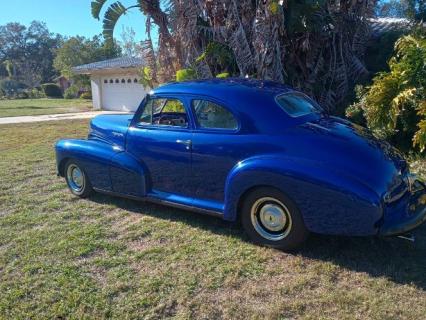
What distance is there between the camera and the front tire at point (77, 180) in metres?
5.77

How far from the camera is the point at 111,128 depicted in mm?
5465

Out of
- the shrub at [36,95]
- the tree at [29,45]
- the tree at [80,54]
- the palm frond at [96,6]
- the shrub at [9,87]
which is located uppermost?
the tree at [29,45]

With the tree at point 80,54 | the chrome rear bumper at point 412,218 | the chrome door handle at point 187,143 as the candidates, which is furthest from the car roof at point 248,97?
the tree at point 80,54

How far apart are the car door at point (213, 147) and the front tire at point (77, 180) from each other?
1.96 meters

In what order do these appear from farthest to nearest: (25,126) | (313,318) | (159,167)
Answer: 1. (25,126)
2. (159,167)
3. (313,318)

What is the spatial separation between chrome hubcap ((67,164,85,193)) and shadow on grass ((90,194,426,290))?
1872mm

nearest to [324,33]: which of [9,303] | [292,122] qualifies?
[292,122]

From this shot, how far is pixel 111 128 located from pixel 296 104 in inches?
95.0

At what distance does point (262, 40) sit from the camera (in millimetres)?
8562

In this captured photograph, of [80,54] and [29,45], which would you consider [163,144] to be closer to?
[80,54]

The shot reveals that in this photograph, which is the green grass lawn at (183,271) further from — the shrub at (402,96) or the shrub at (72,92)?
the shrub at (72,92)

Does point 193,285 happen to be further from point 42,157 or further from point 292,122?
point 42,157

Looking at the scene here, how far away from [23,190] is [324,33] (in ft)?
22.6

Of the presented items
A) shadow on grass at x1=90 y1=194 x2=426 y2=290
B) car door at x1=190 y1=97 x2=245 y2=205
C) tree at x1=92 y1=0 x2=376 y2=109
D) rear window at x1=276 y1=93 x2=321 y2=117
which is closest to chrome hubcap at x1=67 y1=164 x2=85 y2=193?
shadow on grass at x1=90 y1=194 x2=426 y2=290
